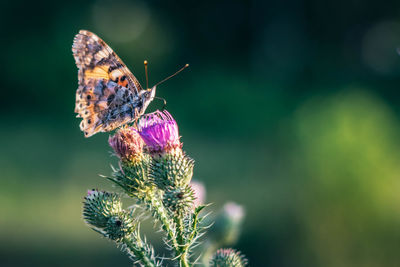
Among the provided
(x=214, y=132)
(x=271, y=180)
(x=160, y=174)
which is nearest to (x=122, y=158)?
(x=160, y=174)

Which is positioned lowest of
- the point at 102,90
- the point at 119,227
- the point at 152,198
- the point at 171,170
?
the point at 119,227

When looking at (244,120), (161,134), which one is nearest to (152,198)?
(161,134)

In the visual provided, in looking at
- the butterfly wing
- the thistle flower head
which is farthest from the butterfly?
the thistle flower head

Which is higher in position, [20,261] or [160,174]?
[20,261]

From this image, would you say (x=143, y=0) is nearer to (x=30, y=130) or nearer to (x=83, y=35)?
(x=30, y=130)

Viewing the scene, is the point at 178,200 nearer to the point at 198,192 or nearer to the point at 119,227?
the point at 119,227

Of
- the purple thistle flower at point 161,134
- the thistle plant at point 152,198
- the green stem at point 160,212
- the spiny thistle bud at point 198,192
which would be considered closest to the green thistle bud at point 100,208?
the thistle plant at point 152,198
